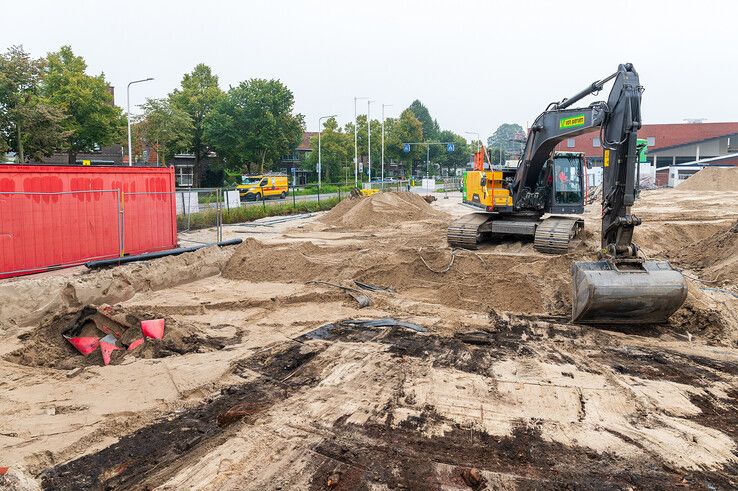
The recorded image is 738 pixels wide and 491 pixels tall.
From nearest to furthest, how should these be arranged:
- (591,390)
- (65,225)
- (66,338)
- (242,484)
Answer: (242,484) < (591,390) < (66,338) < (65,225)

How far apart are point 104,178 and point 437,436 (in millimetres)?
11901

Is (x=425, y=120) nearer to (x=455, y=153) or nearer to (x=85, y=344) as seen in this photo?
(x=455, y=153)

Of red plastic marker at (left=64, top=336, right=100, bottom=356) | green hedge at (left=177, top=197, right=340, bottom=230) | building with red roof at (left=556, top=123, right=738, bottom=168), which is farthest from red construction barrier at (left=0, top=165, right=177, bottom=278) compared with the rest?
building with red roof at (left=556, top=123, right=738, bottom=168)

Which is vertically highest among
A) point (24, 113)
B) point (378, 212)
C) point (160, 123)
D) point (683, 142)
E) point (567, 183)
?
point (683, 142)

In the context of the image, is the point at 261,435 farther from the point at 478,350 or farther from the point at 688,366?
the point at 688,366

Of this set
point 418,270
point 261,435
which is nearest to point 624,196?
point 418,270

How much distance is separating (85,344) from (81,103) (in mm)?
34623

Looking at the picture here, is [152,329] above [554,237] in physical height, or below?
below

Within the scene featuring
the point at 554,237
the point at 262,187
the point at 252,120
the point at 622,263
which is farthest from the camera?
the point at 252,120

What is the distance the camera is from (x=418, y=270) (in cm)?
1380

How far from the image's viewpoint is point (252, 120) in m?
49.4

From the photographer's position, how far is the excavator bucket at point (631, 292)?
8.90 meters

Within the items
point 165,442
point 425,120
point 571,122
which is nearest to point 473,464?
point 165,442

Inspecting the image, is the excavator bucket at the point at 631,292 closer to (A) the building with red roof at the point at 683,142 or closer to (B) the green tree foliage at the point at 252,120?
(B) the green tree foliage at the point at 252,120
